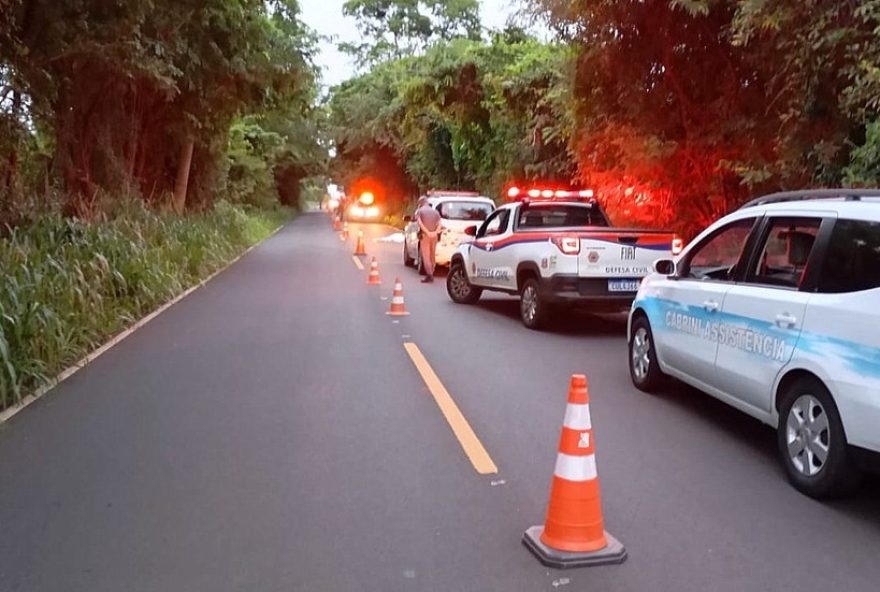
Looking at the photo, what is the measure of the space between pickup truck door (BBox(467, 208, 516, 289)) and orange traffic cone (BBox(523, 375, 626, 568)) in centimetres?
822

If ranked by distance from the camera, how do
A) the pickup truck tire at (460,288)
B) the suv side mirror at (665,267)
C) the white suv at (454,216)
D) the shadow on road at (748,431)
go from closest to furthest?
the shadow on road at (748,431) < the suv side mirror at (665,267) < the pickup truck tire at (460,288) < the white suv at (454,216)

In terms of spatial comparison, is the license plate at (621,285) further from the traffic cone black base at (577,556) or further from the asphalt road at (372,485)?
the traffic cone black base at (577,556)

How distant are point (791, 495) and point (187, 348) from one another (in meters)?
7.40

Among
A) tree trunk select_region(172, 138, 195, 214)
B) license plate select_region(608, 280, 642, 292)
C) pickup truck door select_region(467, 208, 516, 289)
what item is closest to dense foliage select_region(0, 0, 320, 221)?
tree trunk select_region(172, 138, 195, 214)

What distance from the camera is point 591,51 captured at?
16.2m

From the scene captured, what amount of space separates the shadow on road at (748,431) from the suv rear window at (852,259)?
1105 millimetres

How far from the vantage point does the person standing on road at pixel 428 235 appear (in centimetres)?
1928

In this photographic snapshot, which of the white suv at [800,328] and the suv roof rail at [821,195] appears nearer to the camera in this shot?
the white suv at [800,328]

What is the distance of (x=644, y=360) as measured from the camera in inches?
330

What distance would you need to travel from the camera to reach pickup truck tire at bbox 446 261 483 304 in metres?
15.2

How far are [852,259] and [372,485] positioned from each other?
3.20 meters

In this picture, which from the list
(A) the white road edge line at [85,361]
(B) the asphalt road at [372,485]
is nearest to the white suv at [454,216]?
(A) the white road edge line at [85,361]

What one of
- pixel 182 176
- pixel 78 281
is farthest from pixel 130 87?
pixel 78 281

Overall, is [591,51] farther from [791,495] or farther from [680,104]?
[791,495]
